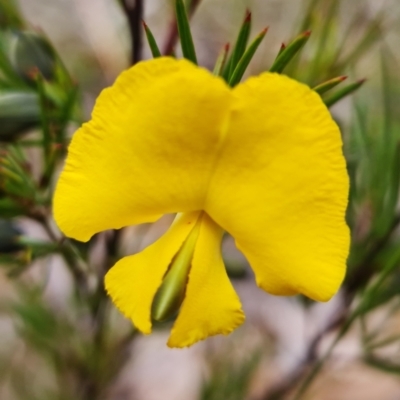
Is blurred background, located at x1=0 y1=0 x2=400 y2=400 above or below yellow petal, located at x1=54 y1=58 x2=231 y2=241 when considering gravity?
below

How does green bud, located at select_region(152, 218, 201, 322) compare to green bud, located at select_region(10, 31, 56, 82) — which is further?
green bud, located at select_region(10, 31, 56, 82)

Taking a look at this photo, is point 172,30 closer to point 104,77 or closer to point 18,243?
point 18,243

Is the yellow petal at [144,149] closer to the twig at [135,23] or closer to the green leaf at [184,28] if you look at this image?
the green leaf at [184,28]

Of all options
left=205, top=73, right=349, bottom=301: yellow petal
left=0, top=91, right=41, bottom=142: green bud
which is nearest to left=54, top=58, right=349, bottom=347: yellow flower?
left=205, top=73, right=349, bottom=301: yellow petal

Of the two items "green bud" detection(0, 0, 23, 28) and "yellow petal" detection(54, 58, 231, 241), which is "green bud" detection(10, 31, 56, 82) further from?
"yellow petal" detection(54, 58, 231, 241)

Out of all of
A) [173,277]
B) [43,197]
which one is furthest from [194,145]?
[43,197]

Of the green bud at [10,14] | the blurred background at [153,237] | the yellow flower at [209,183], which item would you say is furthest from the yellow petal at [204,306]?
the green bud at [10,14]
